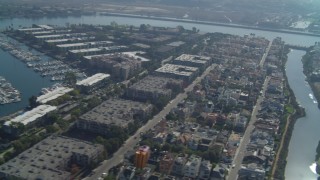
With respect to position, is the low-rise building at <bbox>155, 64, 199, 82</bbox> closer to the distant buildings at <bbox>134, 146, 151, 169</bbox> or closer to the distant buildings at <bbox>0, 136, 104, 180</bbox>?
the distant buildings at <bbox>0, 136, 104, 180</bbox>

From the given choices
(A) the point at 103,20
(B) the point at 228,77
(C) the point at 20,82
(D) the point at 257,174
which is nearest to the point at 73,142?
(D) the point at 257,174

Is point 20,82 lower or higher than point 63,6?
lower

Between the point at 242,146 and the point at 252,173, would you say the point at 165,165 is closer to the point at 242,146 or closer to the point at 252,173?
the point at 252,173

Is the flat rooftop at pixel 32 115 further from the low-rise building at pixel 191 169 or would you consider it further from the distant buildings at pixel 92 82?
the low-rise building at pixel 191 169

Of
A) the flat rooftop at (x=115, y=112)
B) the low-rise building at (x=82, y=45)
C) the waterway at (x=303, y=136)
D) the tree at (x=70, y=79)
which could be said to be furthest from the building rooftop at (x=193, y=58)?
the flat rooftop at (x=115, y=112)

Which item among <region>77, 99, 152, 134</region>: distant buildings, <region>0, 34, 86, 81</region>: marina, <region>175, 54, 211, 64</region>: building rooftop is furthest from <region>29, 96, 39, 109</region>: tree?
→ <region>175, 54, 211, 64</region>: building rooftop

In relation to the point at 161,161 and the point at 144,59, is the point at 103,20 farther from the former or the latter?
the point at 161,161
